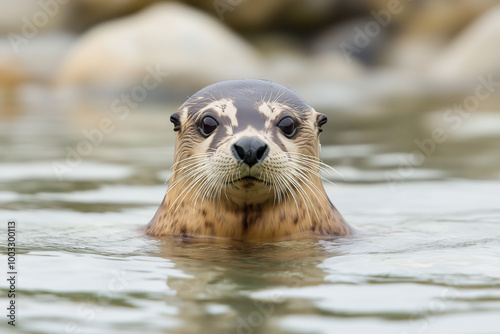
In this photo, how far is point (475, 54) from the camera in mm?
18109

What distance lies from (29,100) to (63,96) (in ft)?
2.15

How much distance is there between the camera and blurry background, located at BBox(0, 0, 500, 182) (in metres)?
9.58

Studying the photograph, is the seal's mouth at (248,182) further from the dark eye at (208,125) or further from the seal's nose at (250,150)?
the dark eye at (208,125)

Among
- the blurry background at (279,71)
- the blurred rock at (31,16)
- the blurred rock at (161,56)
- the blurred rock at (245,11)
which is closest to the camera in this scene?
the blurry background at (279,71)

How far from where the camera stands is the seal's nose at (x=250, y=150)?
14.5 ft

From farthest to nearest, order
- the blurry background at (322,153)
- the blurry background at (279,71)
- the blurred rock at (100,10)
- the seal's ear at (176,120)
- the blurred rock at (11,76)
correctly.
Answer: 1. the blurred rock at (100,10)
2. the blurred rock at (11,76)
3. the blurry background at (279,71)
4. the seal's ear at (176,120)
5. the blurry background at (322,153)

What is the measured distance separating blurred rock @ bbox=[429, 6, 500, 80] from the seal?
1324 cm

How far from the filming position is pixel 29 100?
1647 cm

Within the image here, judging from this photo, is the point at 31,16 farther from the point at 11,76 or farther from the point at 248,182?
the point at 248,182

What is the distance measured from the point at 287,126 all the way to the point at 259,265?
1.02 meters

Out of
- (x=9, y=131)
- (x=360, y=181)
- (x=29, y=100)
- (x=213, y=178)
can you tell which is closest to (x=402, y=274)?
(x=213, y=178)

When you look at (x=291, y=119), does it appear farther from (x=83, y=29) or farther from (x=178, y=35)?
(x=83, y=29)

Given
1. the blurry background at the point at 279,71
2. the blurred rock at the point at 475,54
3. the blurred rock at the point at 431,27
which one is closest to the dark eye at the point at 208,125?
the blurry background at the point at 279,71

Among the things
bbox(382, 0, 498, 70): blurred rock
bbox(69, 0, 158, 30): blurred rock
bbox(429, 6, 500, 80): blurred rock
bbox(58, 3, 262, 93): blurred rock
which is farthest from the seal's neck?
bbox(69, 0, 158, 30): blurred rock
